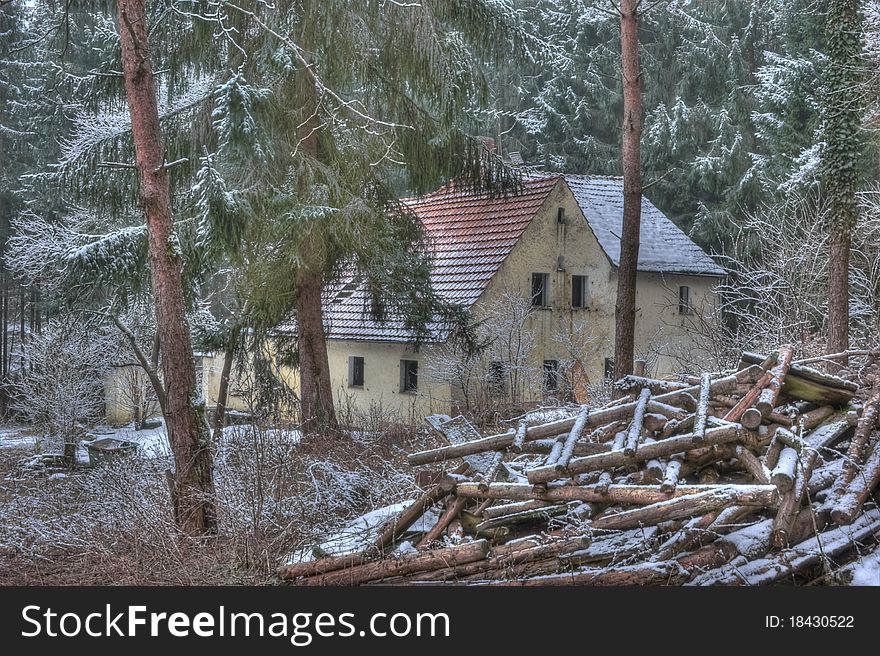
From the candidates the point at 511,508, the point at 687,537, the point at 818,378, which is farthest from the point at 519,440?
the point at 818,378

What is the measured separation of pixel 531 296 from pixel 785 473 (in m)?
17.5

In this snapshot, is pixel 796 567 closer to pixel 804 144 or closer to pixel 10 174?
pixel 804 144

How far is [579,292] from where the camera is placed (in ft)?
87.7

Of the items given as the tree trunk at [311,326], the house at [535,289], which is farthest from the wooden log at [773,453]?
the house at [535,289]

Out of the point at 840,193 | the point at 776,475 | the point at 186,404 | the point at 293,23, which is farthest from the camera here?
the point at 840,193

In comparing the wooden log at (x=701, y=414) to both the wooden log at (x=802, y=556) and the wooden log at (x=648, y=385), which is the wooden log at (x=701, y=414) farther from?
the wooden log at (x=802, y=556)

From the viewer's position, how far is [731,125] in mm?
34812

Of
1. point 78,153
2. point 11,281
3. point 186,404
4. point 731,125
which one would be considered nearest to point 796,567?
point 186,404

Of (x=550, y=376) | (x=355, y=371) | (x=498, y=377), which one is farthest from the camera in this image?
(x=355, y=371)

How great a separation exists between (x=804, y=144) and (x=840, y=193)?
10.8 m

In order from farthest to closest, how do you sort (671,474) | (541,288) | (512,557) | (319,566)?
(541,288), (319,566), (512,557), (671,474)

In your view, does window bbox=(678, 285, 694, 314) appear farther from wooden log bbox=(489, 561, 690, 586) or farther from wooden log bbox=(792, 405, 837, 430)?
wooden log bbox=(489, 561, 690, 586)

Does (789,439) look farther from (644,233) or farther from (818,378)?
(644,233)

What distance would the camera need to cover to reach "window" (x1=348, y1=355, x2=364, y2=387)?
2603 cm
